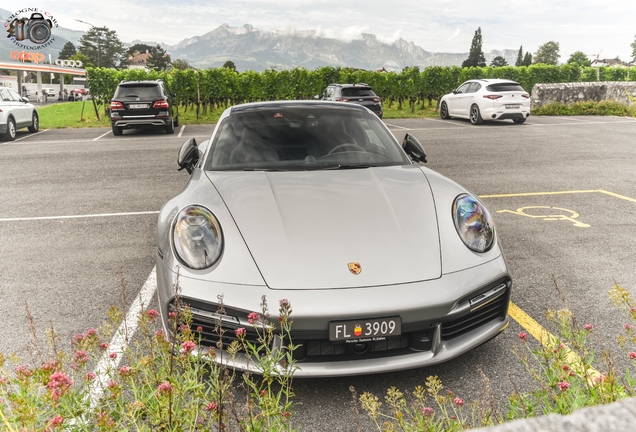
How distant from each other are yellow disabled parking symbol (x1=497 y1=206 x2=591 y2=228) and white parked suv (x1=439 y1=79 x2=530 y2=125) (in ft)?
40.0

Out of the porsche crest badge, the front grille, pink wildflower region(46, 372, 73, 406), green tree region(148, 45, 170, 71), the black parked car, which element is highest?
green tree region(148, 45, 170, 71)

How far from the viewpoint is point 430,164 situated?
31.3ft

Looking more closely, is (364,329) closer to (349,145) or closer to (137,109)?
(349,145)

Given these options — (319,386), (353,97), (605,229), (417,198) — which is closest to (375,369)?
(319,386)

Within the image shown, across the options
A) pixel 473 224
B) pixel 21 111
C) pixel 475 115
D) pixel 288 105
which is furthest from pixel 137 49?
pixel 473 224

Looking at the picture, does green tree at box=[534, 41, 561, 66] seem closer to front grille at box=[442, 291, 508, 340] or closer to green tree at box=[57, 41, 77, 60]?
green tree at box=[57, 41, 77, 60]

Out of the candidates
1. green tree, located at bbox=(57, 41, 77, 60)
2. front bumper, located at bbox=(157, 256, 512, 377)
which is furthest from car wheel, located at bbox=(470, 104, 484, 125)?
green tree, located at bbox=(57, 41, 77, 60)

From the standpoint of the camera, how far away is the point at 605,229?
5328 millimetres

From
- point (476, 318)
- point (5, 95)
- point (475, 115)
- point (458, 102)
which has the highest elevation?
point (458, 102)

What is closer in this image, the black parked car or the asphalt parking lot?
the asphalt parking lot

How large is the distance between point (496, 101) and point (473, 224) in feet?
52.4

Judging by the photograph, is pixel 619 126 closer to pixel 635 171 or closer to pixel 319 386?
pixel 635 171

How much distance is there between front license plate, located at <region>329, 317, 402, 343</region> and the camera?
7.46 feet

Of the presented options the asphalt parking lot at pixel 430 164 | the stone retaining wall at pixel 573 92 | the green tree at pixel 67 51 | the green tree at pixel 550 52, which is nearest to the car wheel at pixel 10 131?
the asphalt parking lot at pixel 430 164
